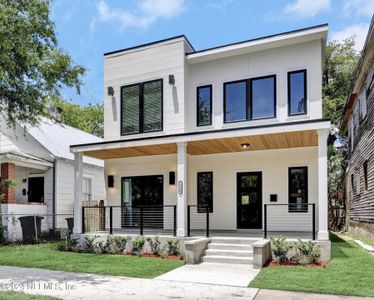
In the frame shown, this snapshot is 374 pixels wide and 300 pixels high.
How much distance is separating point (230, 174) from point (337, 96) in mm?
14651

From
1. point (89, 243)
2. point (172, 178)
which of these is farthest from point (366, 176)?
point (89, 243)

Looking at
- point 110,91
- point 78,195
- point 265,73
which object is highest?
point 265,73

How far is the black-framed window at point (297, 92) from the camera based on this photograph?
1138 cm

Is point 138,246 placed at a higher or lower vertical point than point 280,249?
lower

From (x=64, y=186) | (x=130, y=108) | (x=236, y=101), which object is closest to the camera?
(x=236, y=101)

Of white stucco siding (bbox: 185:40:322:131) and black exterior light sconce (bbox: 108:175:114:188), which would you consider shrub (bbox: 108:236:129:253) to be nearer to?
black exterior light sconce (bbox: 108:175:114:188)

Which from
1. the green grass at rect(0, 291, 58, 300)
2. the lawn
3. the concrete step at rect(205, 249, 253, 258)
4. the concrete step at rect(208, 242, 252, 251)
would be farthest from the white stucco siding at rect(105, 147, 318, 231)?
the green grass at rect(0, 291, 58, 300)

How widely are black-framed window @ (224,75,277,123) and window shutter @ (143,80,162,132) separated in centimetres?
231

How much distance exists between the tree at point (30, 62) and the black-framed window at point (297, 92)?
20.4ft

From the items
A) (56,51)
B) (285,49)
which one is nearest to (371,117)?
(285,49)

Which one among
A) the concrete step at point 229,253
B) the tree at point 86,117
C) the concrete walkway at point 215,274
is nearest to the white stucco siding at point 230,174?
the concrete step at point 229,253

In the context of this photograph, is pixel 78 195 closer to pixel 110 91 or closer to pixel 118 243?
pixel 118 243

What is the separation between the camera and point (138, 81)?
13.4m

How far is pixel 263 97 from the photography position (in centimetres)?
1191
